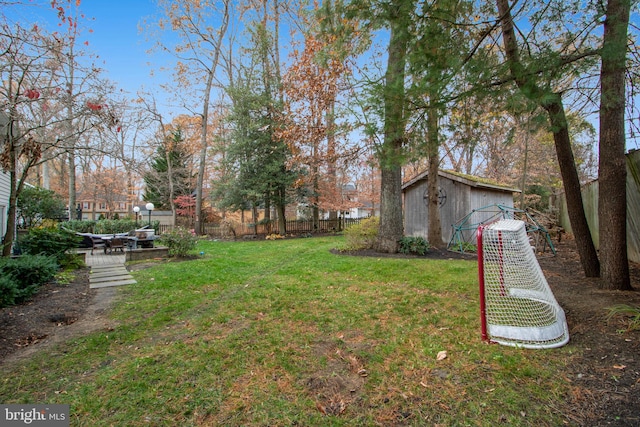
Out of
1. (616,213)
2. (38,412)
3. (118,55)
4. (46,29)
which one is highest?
(118,55)

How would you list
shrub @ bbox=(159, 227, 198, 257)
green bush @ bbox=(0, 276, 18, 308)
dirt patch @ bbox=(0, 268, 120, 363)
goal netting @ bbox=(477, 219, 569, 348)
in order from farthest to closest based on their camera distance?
shrub @ bbox=(159, 227, 198, 257)
green bush @ bbox=(0, 276, 18, 308)
dirt patch @ bbox=(0, 268, 120, 363)
goal netting @ bbox=(477, 219, 569, 348)

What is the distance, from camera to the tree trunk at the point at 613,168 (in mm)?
3441

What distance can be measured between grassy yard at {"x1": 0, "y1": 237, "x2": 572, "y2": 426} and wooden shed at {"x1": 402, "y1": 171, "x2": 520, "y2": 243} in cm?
675

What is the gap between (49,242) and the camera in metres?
6.79

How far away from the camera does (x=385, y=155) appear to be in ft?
15.3

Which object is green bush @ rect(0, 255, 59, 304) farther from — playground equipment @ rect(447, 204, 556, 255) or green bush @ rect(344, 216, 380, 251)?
playground equipment @ rect(447, 204, 556, 255)

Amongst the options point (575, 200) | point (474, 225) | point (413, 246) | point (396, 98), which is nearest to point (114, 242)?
point (413, 246)

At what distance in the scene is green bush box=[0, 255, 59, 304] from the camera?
4.51 meters

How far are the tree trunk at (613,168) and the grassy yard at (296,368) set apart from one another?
1.79m

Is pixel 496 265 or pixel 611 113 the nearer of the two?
pixel 496 265

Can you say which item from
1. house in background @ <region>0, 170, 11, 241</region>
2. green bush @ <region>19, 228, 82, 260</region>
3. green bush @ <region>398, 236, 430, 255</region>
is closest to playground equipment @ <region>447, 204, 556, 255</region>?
green bush @ <region>398, 236, 430, 255</region>

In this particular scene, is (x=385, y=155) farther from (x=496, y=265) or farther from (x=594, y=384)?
(x=594, y=384)

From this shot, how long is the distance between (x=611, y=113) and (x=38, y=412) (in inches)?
251

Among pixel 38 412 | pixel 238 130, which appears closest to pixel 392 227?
pixel 38 412
